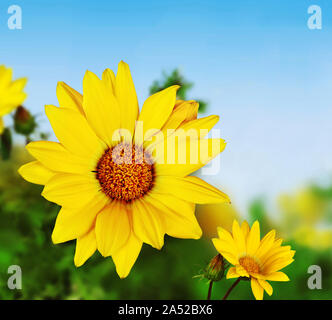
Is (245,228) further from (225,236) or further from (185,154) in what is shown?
(185,154)

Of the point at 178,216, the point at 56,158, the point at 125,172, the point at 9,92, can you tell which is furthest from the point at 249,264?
the point at 9,92

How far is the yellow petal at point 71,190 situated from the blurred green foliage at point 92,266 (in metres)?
0.15

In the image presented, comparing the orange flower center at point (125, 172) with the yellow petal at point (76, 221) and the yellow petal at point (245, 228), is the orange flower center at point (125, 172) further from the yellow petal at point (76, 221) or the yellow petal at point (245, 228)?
the yellow petal at point (245, 228)

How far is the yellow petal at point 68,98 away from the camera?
1.98 feet

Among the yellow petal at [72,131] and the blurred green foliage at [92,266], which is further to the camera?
the blurred green foliage at [92,266]

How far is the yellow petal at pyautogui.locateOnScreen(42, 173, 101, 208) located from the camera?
0.58m

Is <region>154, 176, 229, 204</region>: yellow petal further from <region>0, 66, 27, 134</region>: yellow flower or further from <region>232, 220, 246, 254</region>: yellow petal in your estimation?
<region>0, 66, 27, 134</region>: yellow flower

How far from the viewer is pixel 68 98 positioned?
61cm

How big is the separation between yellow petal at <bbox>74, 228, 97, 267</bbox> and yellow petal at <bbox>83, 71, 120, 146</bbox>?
0.16 m

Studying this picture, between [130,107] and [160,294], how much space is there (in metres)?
0.39

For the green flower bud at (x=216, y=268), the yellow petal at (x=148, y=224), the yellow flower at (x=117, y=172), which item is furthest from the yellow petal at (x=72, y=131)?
the green flower bud at (x=216, y=268)

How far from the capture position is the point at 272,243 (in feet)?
2.26

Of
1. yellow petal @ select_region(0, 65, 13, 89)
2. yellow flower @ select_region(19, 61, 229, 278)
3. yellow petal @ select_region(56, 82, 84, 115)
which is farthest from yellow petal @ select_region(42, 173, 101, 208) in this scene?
yellow petal @ select_region(0, 65, 13, 89)

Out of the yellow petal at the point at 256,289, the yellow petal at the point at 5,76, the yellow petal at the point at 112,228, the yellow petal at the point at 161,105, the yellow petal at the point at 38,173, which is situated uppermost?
the yellow petal at the point at 5,76
